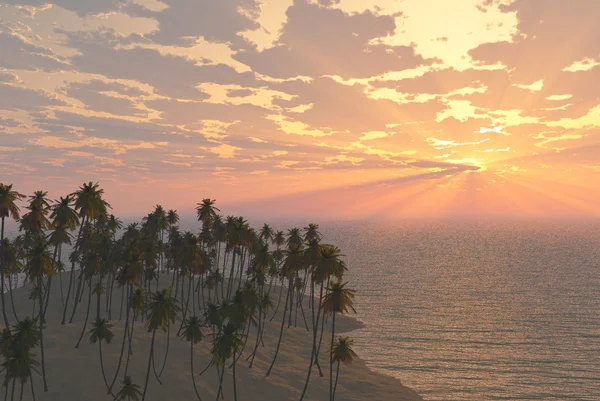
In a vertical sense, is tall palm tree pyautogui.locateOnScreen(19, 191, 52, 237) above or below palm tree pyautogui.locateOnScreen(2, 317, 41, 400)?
above

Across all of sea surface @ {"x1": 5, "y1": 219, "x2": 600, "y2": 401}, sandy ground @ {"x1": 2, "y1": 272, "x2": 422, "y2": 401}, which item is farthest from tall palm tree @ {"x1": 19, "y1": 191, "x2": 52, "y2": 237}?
sea surface @ {"x1": 5, "y1": 219, "x2": 600, "y2": 401}

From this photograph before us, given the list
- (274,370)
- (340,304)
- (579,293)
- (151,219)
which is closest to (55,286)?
(151,219)

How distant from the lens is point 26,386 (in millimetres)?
48562

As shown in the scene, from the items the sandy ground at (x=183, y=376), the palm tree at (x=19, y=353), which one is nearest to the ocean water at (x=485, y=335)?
the sandy ground at (x=183, y=376)

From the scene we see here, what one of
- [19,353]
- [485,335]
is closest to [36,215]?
[19,353]

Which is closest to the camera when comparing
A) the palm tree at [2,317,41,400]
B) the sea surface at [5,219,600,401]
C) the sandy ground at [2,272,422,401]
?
the palm tree at [2,317,41,400]

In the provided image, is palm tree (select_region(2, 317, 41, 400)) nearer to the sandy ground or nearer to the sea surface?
the sandy ground

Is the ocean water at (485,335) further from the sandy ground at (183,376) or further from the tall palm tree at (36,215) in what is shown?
the tall palm tree at (36,215)

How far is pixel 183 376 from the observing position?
5481 cm

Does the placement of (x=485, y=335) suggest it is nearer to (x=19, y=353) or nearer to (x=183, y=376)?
(x=183, y=376)

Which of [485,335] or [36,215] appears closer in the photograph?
[36,215]

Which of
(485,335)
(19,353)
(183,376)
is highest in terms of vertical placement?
(19,353)

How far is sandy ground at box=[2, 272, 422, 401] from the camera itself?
50.3 metres

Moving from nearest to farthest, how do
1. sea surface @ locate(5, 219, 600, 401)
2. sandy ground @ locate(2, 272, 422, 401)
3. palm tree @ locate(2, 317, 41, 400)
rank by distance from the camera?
palm tree @ locate(2, 317, 41, 400) → sandy ground @ locate(2, 272, 422, 401) → sea surface @ locate(5, 219, 600, 401)
